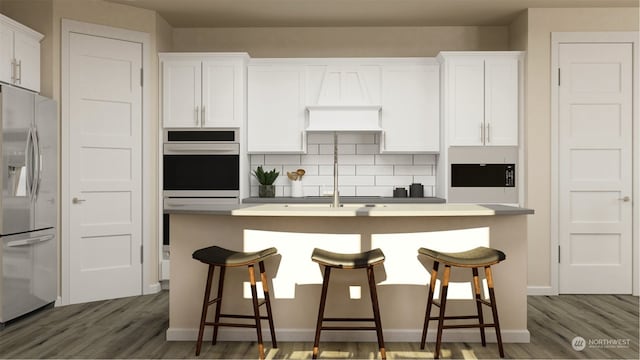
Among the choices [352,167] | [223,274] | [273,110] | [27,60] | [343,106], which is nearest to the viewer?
[223,274]

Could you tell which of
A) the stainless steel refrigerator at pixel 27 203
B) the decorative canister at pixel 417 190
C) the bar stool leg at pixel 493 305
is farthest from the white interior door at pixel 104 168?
the bar stool leg at pixel 493 305

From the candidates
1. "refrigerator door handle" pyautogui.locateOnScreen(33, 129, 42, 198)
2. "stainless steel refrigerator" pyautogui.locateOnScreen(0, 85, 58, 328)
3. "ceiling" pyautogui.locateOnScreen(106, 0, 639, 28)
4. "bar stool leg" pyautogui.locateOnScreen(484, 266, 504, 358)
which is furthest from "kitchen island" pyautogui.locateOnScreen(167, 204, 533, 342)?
"ceiling" pyautogui.locateOnScreen(106, 0, 639, 28)

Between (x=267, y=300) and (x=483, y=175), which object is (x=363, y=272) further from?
(x=483, y=175)

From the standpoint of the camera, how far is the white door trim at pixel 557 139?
520 cm

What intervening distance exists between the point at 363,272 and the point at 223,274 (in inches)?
37.0

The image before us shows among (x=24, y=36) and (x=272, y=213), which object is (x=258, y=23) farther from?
(x=272, y=213)

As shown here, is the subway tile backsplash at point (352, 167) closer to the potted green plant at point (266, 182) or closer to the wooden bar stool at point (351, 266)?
the potted green plant at point (266, 182)

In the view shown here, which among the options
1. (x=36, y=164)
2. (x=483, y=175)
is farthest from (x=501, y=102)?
(x=36, y=164)

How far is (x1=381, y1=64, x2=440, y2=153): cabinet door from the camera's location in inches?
219

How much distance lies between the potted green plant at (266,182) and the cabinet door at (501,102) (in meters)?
2.24

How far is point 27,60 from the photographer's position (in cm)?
451

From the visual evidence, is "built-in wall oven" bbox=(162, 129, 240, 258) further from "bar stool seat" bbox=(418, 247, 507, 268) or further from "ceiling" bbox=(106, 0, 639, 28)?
"bar stool seat" bbox=(418, 247, 507, 268)

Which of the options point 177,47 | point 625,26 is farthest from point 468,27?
point 177,47

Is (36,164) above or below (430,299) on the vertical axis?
above
